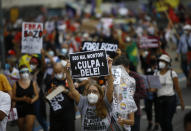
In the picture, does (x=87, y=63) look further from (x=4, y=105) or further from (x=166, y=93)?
(x=166, y=93)

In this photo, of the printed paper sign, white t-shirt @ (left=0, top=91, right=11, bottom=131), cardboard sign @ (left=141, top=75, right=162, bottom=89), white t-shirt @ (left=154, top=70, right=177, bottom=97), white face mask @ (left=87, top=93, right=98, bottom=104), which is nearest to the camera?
white face mask @ (left=87, top=93, right=98, bottom=104)

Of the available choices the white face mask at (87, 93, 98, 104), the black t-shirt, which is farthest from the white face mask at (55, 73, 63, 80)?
the white face mask at (87, 93, 98, 104)

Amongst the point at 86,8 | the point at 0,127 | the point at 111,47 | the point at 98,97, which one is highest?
the point at 86,8

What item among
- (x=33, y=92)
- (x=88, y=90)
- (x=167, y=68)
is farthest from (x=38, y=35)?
(x=88, y=90)

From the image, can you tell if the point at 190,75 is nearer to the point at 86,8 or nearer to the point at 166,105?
the point at 166,105

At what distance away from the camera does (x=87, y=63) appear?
5.80 m

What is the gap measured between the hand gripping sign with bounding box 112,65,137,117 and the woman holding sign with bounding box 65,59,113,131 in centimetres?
56

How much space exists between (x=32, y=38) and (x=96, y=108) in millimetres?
4852

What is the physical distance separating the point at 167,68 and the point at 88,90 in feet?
9.91

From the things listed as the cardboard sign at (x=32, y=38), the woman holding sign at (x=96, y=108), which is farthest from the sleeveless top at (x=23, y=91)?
the woman holding sign at (x=96, y=108)

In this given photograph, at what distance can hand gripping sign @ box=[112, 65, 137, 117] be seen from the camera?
6.25 meters

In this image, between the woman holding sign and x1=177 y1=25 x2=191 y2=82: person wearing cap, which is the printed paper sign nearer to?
the woman holding sign

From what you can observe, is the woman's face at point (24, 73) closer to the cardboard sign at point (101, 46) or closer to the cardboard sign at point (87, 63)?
the cardboard sign at point (101, 46)

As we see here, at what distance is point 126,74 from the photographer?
21.6 ft
